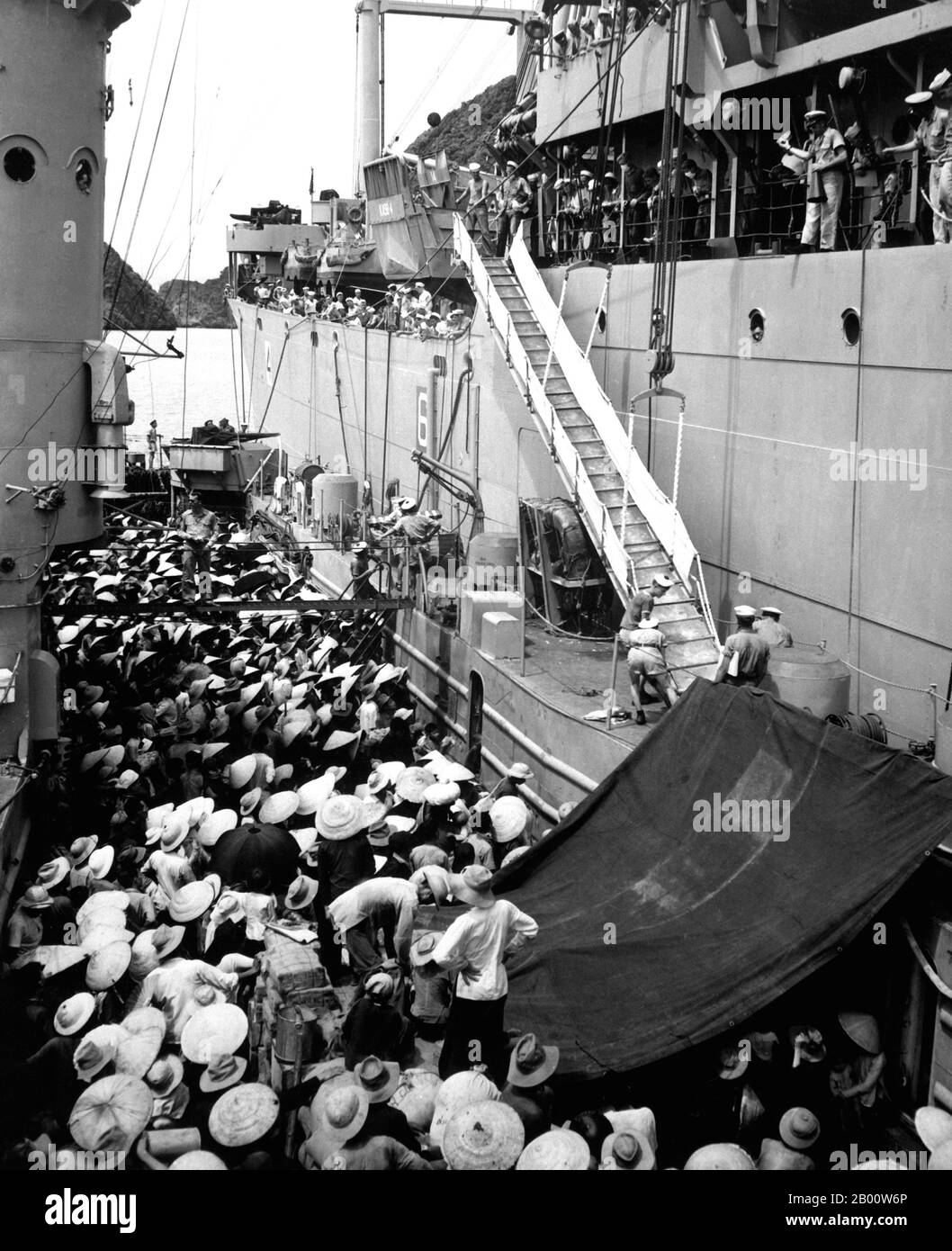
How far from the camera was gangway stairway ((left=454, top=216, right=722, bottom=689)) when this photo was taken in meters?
14.4

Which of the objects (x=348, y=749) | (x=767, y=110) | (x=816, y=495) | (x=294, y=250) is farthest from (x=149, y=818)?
(x=294, y=250)

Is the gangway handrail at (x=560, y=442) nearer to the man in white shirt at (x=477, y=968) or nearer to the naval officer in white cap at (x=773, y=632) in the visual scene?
the naval officer in white cap at (x=773, y=632)

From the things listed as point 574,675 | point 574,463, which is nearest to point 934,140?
point 574,463

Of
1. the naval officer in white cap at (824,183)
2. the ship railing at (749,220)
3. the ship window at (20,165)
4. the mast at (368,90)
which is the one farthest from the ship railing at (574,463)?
the mast at (368,90)

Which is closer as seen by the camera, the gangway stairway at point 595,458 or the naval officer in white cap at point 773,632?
the naval officer in white cap at point 773,632

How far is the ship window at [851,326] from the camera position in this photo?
43.4ft

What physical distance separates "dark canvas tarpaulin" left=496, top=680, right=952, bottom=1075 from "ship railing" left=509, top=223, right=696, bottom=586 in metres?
4.26

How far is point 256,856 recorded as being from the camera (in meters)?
11.0

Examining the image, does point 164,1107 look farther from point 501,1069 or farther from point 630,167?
point 630,167

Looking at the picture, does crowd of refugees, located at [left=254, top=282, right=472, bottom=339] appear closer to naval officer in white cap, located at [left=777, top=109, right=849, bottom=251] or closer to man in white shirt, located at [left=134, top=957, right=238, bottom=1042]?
naval officer in white cap, located at [left=777, top=109, right=849, bottom=251]

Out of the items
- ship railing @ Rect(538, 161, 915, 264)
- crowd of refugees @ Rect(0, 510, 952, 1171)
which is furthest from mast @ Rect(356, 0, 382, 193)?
crowd of refugees @ Rect(0, 510, 952, 1171)

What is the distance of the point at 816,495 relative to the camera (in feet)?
46.0

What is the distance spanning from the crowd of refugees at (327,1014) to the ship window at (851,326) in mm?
3122
